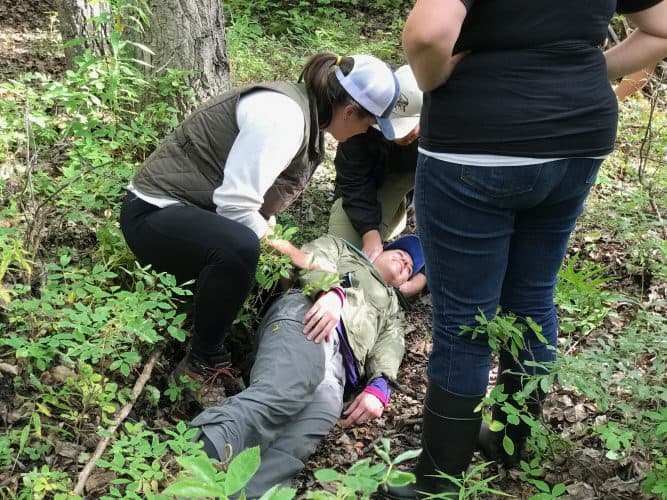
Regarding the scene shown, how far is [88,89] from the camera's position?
353cm

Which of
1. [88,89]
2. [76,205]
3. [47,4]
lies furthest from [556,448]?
[47,4]

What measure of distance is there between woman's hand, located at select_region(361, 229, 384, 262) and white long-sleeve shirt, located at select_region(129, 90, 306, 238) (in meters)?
1.40

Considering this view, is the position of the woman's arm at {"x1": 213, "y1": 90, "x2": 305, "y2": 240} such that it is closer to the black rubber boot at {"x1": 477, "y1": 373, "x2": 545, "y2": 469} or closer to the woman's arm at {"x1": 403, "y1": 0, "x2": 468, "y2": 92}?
the woman's arm at {"x1": 403, "y1": 0, "x2": 468, "y2": 92}

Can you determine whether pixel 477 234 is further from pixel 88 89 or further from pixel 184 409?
pixel 88 89

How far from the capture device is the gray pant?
257 cm

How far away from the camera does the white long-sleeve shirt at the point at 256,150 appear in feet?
8.77

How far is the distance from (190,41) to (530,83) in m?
2.94

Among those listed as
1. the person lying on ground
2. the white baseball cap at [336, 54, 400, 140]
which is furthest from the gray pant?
the white baseball cap at [336, 54, 400, 140]

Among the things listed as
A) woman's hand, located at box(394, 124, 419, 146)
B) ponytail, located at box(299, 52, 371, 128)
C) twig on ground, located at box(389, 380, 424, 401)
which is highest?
ponytail, located at box(299, 52, 371, 128)

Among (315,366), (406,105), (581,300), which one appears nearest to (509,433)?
(315,366)

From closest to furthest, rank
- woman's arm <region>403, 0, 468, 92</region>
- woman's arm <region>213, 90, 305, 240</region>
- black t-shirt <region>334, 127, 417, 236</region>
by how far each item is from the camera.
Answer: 1. woman's arm <region>403, 0, 468, 92</region>
2. woman's arm <region>213, 90, 305, 240</region>
3. black t-shirt <region>334, 127, 417, 236</region>

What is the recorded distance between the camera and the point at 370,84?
9.24 feet

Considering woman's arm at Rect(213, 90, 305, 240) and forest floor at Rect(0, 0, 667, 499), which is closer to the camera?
forest floor at Rect(0, 0, 667, 499)

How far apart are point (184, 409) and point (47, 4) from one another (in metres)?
6.18
